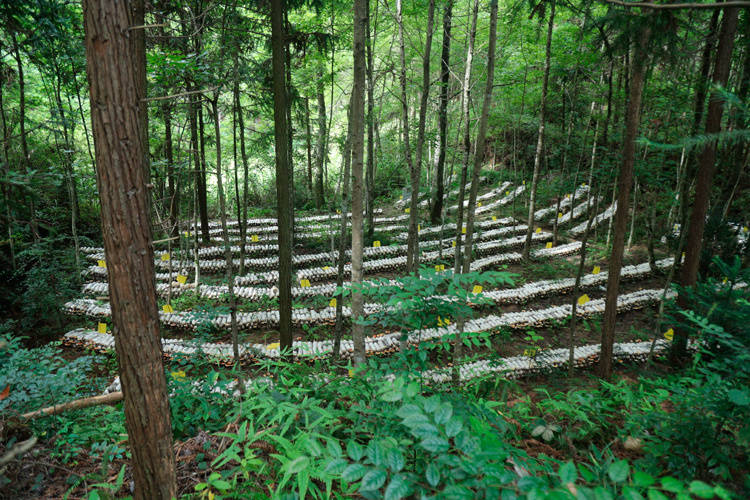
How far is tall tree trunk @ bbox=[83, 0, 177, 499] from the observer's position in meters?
1.71

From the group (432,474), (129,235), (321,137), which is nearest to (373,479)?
(432,474)

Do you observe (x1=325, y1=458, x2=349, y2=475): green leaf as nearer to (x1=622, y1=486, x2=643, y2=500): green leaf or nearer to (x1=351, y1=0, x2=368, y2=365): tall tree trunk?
(x1=622, y1=486, x2=643, y2=500): green leaf

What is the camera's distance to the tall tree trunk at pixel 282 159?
3.86 metres

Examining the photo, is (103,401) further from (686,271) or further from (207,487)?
(686,271)

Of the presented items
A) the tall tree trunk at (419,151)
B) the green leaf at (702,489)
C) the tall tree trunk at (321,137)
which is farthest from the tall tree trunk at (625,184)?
the tall tree trunk at (321,137)

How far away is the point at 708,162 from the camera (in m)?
4.44

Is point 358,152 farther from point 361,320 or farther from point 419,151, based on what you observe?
point 419,151

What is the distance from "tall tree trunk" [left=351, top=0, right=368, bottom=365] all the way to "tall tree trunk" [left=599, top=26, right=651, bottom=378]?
9.71 feet

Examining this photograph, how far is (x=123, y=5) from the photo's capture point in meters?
1.70

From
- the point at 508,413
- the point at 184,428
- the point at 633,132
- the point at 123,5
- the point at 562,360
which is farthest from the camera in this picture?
the point at 562,360

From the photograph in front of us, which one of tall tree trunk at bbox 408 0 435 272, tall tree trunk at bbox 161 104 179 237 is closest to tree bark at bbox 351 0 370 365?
tall tree trunk at bbox 408 0 435 272

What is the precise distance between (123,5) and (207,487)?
276cm

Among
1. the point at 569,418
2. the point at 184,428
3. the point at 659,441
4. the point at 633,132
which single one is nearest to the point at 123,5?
the point at 184,428

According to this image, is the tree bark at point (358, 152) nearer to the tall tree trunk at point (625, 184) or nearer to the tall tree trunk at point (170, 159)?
the tall tree trunk at point (625, 184)
